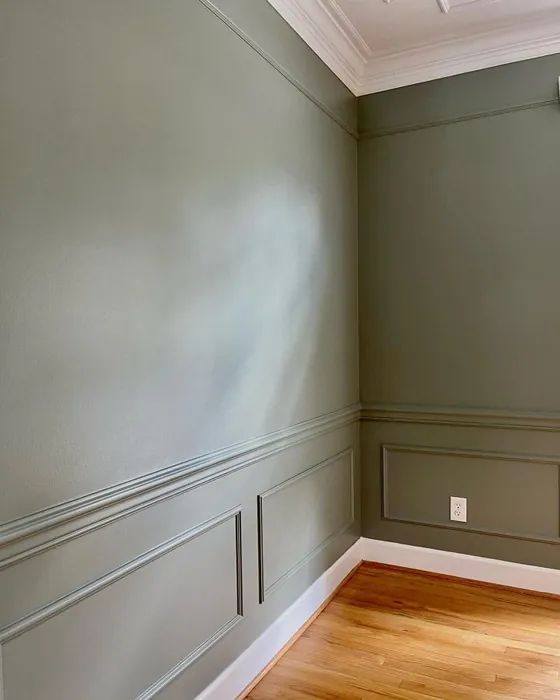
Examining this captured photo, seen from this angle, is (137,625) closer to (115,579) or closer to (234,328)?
(115,579)

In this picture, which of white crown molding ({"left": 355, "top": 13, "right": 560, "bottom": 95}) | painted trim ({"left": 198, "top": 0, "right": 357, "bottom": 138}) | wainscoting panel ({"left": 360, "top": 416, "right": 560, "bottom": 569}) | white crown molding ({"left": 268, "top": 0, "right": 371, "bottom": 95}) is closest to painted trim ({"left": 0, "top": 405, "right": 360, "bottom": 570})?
wainscoting panel ({"left": 360, "top": 416, "right": 560, "bottom": 569})

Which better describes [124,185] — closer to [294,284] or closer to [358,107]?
[294,284]

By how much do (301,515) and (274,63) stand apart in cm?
188

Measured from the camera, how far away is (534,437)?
2.85 metres

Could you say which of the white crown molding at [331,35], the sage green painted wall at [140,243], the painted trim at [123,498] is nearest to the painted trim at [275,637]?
the painted trim at [123,498]

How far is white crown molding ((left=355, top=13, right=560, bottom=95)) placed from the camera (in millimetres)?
2766

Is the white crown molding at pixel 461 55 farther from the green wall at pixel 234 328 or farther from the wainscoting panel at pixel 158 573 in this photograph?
the wainscoting panel at pixel 158 573

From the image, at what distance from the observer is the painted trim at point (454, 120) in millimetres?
2809

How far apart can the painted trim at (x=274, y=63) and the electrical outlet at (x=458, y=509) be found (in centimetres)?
201

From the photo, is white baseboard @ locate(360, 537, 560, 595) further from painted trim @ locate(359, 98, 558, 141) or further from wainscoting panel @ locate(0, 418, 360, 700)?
painted trim @ locate(359, 98, 558, 141)

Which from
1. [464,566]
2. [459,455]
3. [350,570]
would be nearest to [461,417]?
[459,455]

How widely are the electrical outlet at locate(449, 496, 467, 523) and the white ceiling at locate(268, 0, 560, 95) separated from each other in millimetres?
2183

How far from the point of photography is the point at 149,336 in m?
1.65

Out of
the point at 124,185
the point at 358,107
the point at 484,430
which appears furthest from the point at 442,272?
the point at 124,185
